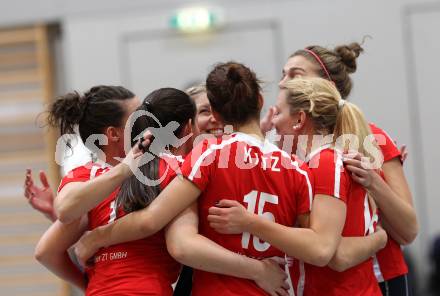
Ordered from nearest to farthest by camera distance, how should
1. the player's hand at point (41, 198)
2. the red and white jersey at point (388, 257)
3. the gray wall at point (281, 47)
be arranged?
the red and white jersey at point (388, 257)
the player's hand at point (41, 198)
the gray wall at point (281, 47)

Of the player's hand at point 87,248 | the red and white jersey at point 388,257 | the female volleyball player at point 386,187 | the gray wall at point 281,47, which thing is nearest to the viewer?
the player's hand at point 87,248

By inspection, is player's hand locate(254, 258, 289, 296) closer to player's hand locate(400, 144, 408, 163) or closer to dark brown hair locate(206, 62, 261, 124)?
dark brown hair locate(206, 62, 261, 124)

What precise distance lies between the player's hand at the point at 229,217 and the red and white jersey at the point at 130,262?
0.70 feet

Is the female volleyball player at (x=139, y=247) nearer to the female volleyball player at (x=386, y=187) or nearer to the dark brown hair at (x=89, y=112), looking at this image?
the dark brown hair at (x=89, y=112)

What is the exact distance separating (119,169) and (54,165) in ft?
10.7

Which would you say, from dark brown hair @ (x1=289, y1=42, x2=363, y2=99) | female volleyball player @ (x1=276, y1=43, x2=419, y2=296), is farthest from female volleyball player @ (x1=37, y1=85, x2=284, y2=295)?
dark brown hair @ (x1=289, y1=42, x2=363, y2=99)

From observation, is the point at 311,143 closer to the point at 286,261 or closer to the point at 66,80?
the point at 286,261

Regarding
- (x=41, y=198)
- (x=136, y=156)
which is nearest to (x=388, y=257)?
(x=136, y=156)

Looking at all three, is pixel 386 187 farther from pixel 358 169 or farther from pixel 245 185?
pixel 245 185

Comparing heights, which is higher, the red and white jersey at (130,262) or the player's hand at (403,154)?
the player's hand at (403,154)

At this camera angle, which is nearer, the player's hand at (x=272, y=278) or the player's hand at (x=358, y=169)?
the player's hand at (x=272, y=278)

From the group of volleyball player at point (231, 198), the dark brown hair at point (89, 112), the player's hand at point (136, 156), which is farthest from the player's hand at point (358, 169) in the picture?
the dark brown hair at point (89, 112)

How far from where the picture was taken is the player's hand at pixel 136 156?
2.32 m

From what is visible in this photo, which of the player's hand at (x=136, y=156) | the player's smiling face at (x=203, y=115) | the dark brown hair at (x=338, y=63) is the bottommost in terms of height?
the player's hand at (x=136, y=156)
